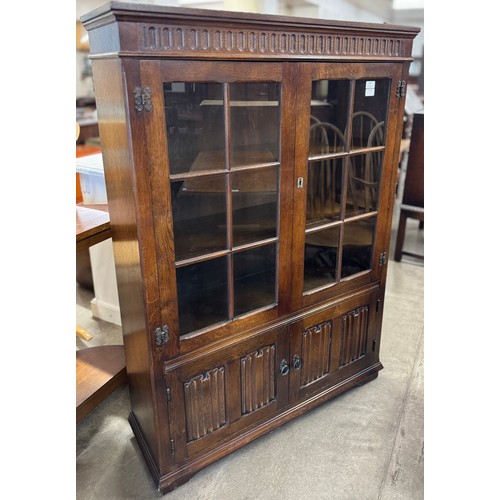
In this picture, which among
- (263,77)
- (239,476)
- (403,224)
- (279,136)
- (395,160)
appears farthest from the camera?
(403,224)

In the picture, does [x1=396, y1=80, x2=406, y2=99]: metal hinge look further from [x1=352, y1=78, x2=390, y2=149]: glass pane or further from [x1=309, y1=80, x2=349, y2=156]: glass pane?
[x1=309, y1=80, x2=349, y2=156]: glass pane

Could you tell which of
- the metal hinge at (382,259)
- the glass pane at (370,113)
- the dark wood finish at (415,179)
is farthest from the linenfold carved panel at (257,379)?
the dark wood finish at (415,179)

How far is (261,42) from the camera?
1242 millimetres

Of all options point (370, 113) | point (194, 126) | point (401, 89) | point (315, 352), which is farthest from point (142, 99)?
point (315, 352)

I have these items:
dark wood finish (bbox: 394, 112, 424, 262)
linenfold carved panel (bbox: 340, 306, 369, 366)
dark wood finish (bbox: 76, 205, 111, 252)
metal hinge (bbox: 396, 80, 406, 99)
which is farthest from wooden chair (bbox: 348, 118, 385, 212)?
dark wood finish (bbox: 394, 112, 424, 262)

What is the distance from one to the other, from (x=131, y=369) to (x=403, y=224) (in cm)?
238

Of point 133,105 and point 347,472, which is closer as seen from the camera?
point 133,105

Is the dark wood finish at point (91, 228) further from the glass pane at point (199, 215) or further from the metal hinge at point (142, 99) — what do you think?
the metal hinge at point (142, 99)

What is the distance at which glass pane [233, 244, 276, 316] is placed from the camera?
1.49 m

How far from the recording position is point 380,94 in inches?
62.8

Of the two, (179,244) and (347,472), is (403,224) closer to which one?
(347,472)

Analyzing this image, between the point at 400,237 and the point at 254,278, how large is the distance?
213 cm
